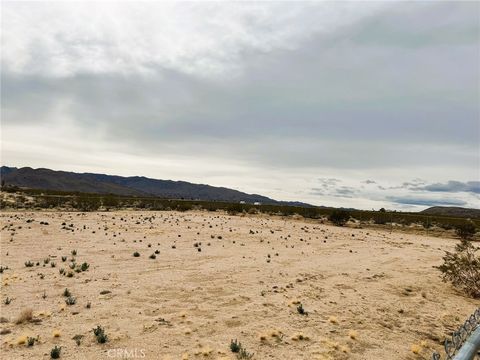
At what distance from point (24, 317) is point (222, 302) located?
6260 mm

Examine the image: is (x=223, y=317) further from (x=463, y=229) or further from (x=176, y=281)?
(x=463, y=229)

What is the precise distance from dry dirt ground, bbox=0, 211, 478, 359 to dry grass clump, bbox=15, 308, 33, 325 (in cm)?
14

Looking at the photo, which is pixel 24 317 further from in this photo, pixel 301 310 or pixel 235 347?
pixel 301 310

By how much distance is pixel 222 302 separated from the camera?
13.9m

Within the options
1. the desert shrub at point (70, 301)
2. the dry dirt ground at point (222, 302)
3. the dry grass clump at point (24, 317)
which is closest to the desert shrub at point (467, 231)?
the dry dirt ground at point (222, 302)

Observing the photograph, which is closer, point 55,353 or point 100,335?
point 55,353

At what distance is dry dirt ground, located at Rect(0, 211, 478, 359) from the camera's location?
10.2 metres

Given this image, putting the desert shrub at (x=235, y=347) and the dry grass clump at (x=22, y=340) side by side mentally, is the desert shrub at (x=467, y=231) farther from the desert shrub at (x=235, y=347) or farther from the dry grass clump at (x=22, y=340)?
the dry grass clump at (x=22, y=340)

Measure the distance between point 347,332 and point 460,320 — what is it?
486 cm

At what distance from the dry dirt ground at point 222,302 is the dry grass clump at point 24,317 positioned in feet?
0.47

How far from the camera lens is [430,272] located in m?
21.1

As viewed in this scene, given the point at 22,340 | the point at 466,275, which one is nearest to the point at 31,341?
the point at 22,340

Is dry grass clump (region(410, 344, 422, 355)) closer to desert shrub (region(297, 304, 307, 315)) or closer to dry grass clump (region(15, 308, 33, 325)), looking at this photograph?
desert shrub (region(297, 304, 307, 315))

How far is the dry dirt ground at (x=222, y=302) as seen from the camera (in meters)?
10.2
